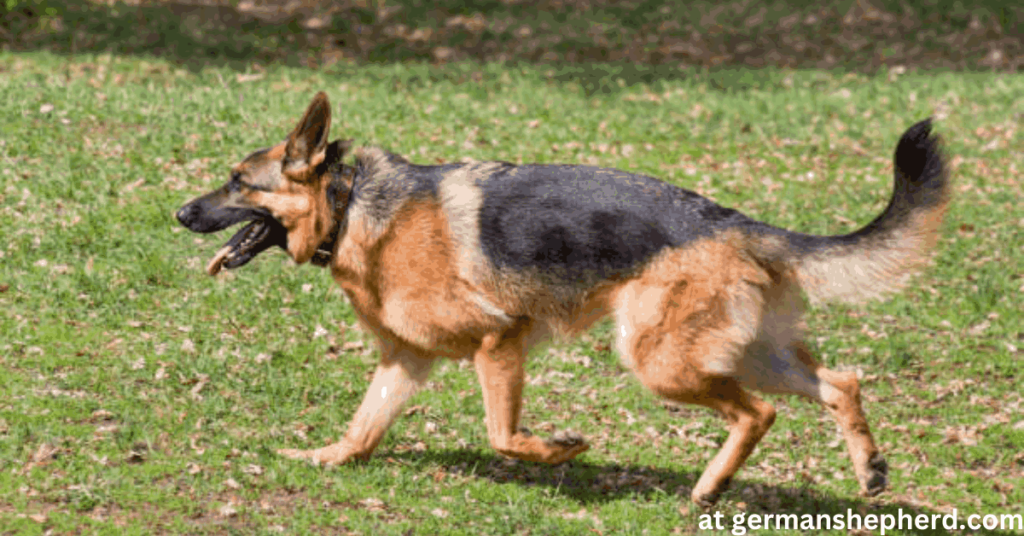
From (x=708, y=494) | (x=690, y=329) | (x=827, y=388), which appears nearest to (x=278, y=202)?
(x=690, y=329)

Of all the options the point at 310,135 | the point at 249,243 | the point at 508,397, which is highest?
the point at 310,135

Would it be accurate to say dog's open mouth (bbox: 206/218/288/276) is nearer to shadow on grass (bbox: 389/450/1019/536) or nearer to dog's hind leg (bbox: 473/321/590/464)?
dog's hind leg (bbox: 473/321/590/464)

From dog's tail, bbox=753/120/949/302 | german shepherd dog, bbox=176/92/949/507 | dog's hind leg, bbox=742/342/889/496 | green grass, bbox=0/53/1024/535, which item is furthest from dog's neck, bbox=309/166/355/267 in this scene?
dog's hind leg, bbox=742/342/889/496

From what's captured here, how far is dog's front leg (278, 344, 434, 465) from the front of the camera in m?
6.97

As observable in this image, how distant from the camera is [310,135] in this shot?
6.41 m

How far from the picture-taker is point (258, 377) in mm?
8148

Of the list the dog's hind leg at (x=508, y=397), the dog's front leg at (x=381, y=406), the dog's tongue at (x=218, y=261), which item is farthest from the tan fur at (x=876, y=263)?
the dog's tongue at (x=218, y=261)

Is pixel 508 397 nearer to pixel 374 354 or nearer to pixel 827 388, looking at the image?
pixel 827 388

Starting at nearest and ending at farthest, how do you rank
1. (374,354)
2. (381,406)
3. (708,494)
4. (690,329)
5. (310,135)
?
(690,329) → (310,135) → (708,494) → (381,406) → (374,354)

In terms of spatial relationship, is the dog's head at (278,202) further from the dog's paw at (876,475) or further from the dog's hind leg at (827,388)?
the dog's paw at (876,475)

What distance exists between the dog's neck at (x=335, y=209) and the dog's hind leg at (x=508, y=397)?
100 cm

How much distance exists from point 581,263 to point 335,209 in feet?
4.57

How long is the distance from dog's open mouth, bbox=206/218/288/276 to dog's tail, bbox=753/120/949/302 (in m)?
2.66

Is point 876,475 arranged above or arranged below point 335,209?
below
